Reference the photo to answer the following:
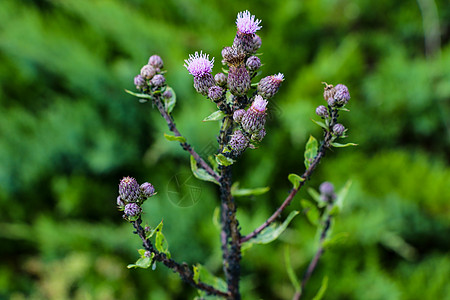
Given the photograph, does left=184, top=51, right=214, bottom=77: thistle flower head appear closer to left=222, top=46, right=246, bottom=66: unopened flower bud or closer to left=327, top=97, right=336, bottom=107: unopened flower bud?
left=222, top=46, right=246, bottom=66: unopened flower bud

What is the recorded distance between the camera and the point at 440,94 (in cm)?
147

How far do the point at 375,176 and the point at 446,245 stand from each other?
0.31 m

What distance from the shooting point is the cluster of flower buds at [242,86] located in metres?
0.38

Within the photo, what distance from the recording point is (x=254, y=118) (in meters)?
0.38

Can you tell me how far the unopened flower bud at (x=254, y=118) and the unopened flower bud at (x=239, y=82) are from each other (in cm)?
2

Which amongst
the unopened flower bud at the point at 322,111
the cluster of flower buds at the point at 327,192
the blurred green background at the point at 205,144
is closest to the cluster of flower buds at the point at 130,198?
the unopened flower bud at the point at 322,111

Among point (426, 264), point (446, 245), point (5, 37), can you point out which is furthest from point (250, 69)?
point (5, 37)

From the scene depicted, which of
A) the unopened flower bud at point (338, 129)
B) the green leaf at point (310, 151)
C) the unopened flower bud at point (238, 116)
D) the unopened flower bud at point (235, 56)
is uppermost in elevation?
the unopened flower bud at point (235, 56)

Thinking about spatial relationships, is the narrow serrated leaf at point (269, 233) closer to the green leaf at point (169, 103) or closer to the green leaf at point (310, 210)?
the green leaf at point (310, 210)

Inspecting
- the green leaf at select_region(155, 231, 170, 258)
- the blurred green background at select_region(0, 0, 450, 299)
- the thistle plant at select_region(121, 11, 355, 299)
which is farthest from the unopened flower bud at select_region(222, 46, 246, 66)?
the blurred green background at select_region(0, 0, 450, 299)

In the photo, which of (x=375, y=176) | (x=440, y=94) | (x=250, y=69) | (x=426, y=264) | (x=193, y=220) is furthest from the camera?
(x=440, y=94)

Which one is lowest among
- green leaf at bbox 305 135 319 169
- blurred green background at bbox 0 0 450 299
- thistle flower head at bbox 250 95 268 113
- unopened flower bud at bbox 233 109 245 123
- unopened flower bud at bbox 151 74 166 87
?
green leaf at bbox 305 135 319 169

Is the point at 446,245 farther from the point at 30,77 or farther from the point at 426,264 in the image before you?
the point at 30,77

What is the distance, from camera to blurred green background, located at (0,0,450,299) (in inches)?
45.7
